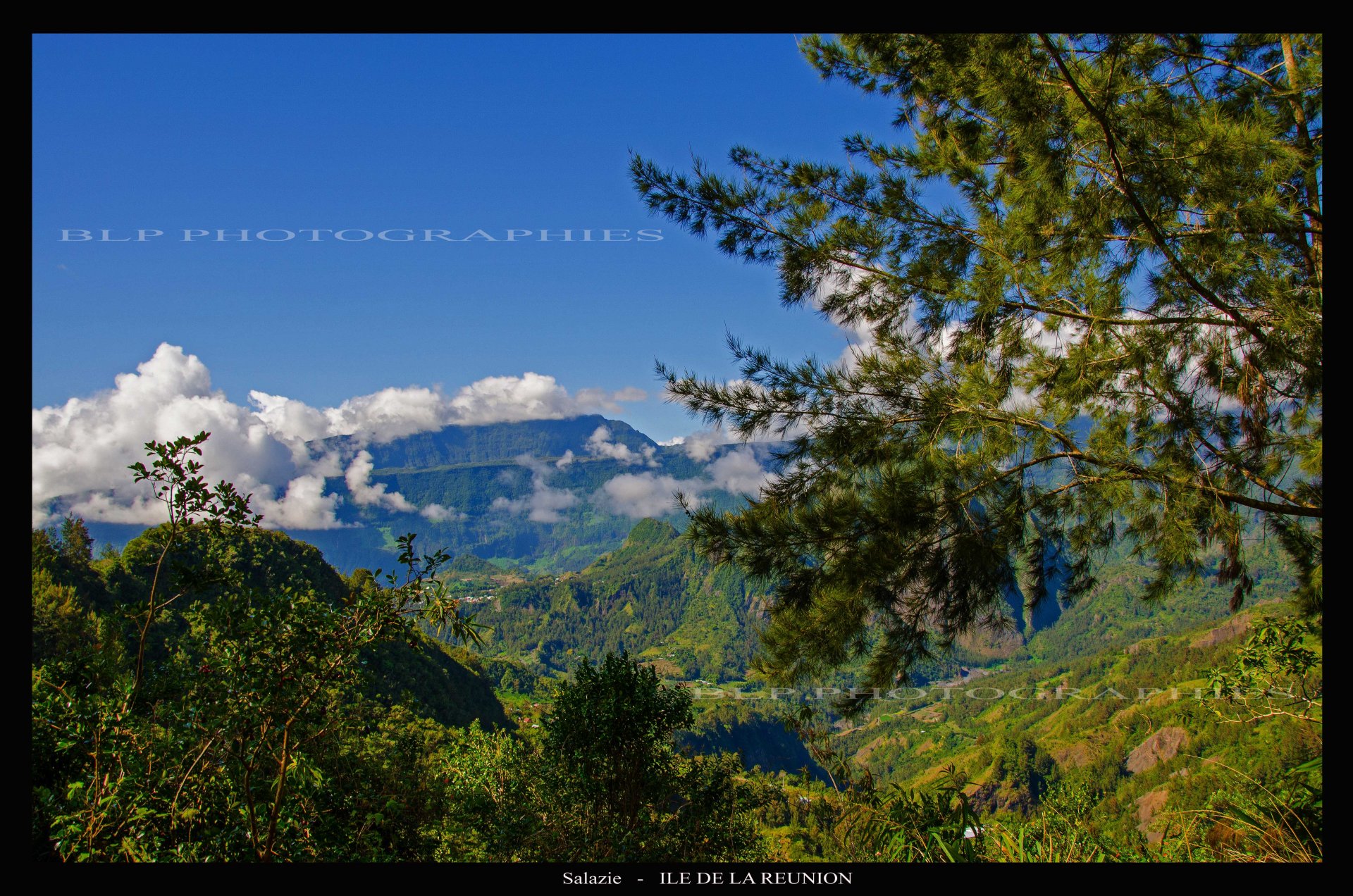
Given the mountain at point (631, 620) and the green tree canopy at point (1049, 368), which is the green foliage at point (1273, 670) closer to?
the green tree canopy at point (1049, 368)

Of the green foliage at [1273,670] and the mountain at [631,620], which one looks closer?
the green foliage at [1273,670]

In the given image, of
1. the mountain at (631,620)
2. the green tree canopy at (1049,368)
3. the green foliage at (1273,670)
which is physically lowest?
the mountain at (631,620)

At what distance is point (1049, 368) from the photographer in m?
3.36

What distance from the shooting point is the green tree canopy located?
2.88m

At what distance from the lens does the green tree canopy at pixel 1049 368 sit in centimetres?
288

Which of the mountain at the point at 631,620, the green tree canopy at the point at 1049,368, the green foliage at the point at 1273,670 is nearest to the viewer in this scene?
the green tree canopy at the point at 1049,368

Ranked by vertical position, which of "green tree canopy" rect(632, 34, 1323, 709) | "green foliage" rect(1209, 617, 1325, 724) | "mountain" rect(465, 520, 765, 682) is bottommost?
"mountain" rect(465, 520, 765, 682)

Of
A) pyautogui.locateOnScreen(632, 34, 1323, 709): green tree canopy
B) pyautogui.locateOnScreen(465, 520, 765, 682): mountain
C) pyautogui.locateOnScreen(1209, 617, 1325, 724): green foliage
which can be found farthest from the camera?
pyautogui.locateOnScreen(465, 520, 765, 682): mountain

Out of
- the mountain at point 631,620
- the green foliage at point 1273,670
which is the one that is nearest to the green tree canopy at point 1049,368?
the green foliage at point 1273,670

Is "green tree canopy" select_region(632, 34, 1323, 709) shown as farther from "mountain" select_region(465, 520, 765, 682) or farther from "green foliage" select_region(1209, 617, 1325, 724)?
"mountain" select_region(465, 520, 765, 682)

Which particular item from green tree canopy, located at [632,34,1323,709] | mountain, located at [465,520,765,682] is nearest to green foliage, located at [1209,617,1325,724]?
green tree canopy, located at [632,34,1323,709]

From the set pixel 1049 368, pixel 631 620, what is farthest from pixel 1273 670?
pixel 631 620

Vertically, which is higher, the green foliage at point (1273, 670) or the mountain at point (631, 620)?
the green foliage at point (1273, 670)
